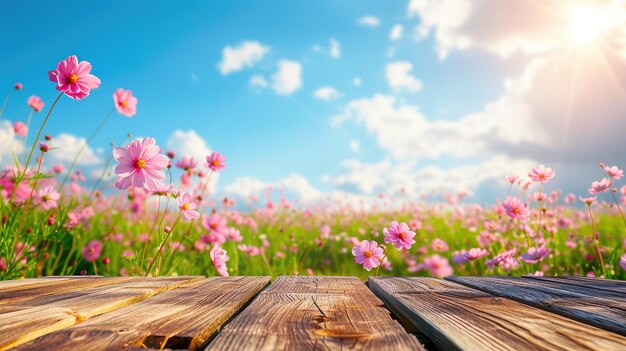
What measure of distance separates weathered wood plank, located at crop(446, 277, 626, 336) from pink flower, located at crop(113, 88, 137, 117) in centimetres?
222

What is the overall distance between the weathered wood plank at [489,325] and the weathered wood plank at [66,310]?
73 cm

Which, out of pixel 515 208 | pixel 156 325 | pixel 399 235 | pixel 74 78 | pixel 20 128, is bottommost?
pixel 156 325

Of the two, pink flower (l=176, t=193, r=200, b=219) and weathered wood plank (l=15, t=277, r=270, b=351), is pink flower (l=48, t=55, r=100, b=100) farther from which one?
weathered wood plank (l=15, t=277, r=270, b=351)

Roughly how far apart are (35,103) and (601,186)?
4094 millimetres

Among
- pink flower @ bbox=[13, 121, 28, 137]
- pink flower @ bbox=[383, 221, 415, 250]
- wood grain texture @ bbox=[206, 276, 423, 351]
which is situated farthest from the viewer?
pink flower @ bbox=[13, 121, 28, 137]

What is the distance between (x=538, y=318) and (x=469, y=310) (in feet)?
0.50

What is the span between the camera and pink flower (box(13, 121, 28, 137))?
397cm

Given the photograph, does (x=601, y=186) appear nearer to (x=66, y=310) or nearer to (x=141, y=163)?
(x=141, y=163)

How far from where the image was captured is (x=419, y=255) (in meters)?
5.68

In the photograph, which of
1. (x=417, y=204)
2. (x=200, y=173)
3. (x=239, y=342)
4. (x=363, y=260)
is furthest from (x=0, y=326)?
(x=417, y=204)

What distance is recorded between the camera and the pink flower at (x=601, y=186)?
3223 mm

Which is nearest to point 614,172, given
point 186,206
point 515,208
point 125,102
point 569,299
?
point 515,208

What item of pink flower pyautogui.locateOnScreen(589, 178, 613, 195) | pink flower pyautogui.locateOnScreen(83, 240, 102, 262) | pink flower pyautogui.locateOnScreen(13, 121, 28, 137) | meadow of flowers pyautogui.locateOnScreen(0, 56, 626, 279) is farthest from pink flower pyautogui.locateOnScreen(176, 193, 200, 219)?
pink flower pyautogui.locateOnScreen(589, 178, 613, 195)

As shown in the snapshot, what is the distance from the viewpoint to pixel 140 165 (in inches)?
79.6
